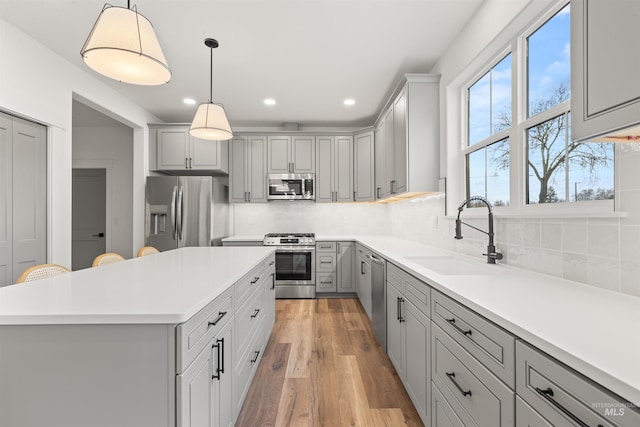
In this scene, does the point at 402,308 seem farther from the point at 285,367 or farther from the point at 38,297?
the point at 38,297

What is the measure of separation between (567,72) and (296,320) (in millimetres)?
3138

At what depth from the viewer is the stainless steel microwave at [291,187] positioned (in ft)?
15.1

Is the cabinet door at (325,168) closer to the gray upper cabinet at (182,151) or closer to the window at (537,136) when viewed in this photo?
the gray upper cabinet at (182,151)

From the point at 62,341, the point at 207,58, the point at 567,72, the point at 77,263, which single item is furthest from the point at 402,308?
the point at 77,263

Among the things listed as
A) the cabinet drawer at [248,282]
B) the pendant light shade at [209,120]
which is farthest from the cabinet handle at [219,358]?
the pendant light shade at [209,120]

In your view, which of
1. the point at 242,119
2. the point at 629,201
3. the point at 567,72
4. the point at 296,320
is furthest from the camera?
the point at 242,119

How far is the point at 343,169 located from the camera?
183 inches

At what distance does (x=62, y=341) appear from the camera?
0.97 metres

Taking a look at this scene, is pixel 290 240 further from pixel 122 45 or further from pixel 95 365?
pixel 95 365

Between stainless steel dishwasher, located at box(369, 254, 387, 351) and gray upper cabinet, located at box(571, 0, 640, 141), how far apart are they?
6.01 ft

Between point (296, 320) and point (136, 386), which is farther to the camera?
point (296, 320)

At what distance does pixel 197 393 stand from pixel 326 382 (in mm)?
1284

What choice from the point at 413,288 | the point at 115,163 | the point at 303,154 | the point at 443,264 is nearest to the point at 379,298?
the point at 443,264

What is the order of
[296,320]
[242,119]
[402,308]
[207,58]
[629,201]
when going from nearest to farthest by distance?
[629,201], [402,308], [207,58], [296,320], [242,119]
